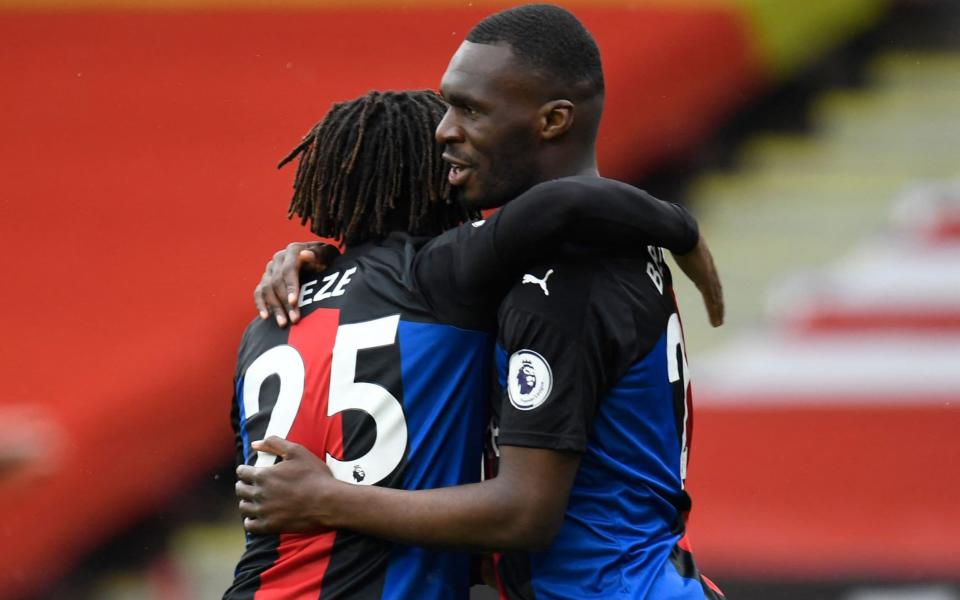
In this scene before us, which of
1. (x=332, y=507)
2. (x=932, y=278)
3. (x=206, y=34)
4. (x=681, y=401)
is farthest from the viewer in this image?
(x=206, y=34)

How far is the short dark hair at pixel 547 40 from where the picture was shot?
221 centimetres

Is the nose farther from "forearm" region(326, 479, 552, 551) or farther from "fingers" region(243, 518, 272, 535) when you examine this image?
"fingers" region(243, 518, 272, 535)

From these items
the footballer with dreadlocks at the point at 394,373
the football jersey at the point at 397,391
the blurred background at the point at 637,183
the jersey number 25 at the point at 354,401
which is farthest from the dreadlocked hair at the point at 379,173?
the blurred background at the point at 637,183

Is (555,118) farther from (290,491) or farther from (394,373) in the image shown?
(290,491)

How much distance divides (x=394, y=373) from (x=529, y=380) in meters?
0.23

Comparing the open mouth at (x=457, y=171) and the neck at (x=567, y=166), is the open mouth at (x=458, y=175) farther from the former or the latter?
the neck at (x=567, y=166)

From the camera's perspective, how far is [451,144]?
2254 mm

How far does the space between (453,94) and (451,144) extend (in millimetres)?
79

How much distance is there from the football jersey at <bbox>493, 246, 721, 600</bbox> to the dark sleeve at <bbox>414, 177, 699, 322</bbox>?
40 mm

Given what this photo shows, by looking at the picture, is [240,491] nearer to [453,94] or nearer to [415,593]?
[415,593]

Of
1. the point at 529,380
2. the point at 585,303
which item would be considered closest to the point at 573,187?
the point at 585,303

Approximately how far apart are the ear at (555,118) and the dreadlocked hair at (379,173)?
7.7 inches

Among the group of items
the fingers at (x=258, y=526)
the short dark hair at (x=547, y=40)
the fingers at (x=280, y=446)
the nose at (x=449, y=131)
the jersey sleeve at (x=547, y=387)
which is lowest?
the fingers at (x=258, y=526)

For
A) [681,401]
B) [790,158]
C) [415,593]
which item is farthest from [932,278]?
[415,593]
